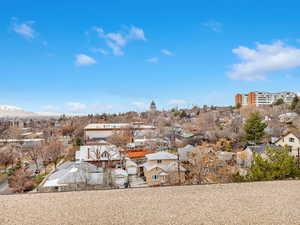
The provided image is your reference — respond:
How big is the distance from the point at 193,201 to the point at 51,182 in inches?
261

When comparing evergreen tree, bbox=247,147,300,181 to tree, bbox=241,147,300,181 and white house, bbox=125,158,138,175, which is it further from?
white house, bbox=125,158,138,175

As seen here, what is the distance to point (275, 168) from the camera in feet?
11.8

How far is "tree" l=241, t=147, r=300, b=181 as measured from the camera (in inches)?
137

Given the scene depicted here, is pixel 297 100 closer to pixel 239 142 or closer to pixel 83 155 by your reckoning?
pixel 239 142

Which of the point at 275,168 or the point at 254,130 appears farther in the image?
the point at 254,130

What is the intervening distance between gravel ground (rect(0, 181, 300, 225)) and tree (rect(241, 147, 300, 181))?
0.63 meters

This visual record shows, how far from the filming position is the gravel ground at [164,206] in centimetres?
195

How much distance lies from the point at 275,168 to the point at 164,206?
2.60 metres

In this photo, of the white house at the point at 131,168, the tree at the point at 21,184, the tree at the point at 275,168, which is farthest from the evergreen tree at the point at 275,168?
the tree at the point at 21,184

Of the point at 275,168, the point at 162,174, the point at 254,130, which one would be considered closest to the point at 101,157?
the point at 162,174

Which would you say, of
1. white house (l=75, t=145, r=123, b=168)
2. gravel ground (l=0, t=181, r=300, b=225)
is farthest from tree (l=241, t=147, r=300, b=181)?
white house (l=75, t=145, r=123, b=168)

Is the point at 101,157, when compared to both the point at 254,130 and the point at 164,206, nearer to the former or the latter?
the point at 164,206

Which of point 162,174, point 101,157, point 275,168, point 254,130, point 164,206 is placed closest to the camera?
point 164,206

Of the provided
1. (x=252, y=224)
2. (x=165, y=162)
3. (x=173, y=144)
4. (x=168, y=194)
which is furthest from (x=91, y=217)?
(x=173, y=144)
